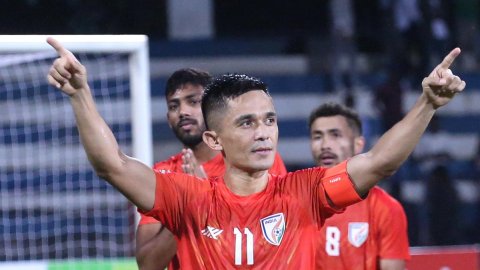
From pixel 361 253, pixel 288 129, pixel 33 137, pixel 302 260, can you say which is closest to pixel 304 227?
pixel 302 260

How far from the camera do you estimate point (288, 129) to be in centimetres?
1227

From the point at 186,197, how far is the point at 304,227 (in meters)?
0.46

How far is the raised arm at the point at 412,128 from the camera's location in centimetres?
367

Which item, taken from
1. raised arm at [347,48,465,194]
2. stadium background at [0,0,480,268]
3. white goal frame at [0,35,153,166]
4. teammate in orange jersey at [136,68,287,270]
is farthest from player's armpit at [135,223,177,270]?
stadium background at [0,0,480,268]

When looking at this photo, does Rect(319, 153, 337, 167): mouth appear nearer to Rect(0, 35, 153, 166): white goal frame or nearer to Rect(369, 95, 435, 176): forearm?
Rect(0, 35, 153, 166): white goal frame

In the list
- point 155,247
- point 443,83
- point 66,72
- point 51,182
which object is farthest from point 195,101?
point 51,182

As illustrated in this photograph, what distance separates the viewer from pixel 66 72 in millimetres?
3590

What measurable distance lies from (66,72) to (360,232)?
2386 mm

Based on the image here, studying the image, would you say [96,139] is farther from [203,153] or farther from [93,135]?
[203,153]

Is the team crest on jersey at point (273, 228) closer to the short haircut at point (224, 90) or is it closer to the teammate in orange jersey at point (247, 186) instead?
the teammate in orange jersey at point (247, 186)

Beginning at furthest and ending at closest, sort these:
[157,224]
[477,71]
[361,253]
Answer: [477,71]
[361,253]
[157,224]

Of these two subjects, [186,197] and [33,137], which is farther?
[33,137]

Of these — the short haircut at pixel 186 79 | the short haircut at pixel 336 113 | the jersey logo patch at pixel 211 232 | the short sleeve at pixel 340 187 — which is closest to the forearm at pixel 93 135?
the jersey logo patch at pixel 211 232

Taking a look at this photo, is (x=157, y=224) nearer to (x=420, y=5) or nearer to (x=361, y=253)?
(x=361, y=253)
